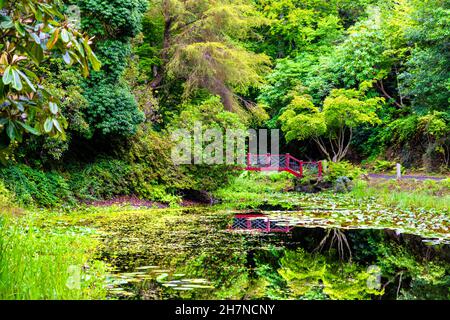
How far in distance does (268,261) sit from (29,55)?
3588 mm

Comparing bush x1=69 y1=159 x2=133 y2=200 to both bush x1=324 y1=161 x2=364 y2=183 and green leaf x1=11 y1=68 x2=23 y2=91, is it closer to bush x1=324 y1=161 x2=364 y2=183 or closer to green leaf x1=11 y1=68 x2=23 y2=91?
bush x1=324 y1=161 x2=364 y2=183

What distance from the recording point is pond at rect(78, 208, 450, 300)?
4078mm

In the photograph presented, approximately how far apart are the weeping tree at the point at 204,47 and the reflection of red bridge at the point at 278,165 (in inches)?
93.5

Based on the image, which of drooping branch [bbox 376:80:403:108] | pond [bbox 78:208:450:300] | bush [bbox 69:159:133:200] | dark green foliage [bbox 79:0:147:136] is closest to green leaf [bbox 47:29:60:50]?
pond [bbox 78:208:450:300]

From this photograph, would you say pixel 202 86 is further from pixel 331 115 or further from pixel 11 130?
→ pixel 11 130

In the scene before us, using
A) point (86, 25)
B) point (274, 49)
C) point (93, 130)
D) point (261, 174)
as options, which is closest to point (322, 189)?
point (261, 174)

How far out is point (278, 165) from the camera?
63.0ft

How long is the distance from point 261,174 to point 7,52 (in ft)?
59.7

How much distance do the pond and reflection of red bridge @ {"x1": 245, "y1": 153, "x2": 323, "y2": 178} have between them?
28.8 feet

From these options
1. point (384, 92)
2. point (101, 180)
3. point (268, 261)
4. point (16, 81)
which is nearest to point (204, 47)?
point (101, 180)

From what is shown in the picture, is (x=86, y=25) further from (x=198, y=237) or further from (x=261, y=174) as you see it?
(x=261, y=174)

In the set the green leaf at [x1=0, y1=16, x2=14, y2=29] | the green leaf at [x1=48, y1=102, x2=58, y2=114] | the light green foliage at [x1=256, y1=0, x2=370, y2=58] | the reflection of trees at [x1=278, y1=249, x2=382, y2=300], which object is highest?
→ the light green foliage at [x1=256, y1=0, x2=370, y2=58]

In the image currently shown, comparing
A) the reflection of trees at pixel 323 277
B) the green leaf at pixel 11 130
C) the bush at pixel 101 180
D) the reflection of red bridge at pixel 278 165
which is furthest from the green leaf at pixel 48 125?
the reflection of red bridge at pixel 278 165

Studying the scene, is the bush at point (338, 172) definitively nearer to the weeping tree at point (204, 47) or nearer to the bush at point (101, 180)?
the weeping tree at point (204, 47)
